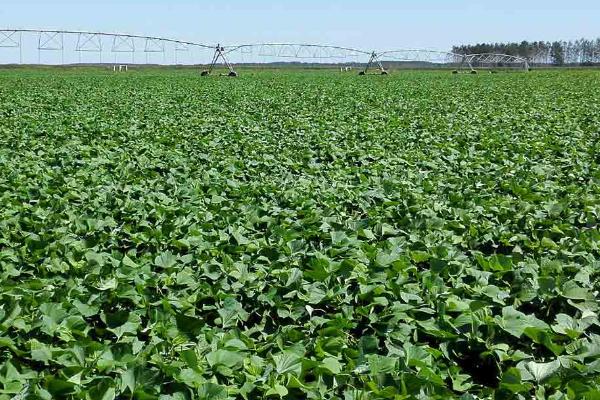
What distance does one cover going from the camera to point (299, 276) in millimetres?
3646

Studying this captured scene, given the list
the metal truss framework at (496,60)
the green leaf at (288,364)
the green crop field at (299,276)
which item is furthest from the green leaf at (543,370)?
the metal truss framework at (496,60)

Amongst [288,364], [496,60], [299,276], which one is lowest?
[288,364]

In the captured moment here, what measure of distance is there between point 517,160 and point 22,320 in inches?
279

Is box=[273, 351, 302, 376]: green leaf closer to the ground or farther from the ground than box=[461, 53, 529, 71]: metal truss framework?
closer to the ground

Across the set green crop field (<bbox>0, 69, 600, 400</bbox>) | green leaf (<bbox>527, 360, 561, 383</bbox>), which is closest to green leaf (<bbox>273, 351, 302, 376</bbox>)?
green crop field (<bbox>0, 69, 600, 400</bbox>)

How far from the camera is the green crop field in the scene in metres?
2.59

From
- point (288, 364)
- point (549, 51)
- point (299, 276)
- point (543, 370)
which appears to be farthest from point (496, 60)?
point (288, 364)

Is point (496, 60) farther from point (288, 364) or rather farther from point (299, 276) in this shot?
point (288, 364)

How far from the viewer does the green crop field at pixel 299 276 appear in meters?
2.59

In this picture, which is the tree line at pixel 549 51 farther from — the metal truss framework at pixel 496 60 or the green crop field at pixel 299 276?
the green crop field at pixel 299 276

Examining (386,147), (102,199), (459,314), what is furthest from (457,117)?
(459,314)

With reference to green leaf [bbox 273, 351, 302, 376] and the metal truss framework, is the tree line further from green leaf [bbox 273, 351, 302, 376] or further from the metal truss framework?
green leaf [bbox 273, 351, 302, 376]

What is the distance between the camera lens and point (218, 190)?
6.62 m

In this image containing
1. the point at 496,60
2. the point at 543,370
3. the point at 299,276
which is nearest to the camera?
the point at 543,370
